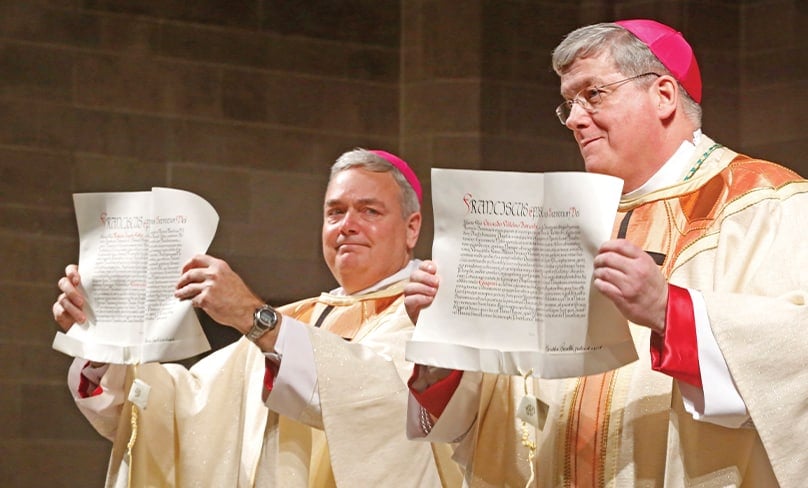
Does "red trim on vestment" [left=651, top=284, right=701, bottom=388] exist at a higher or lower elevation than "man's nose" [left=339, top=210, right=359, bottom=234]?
lower

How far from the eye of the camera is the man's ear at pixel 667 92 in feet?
13.5

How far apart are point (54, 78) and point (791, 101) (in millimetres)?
4762

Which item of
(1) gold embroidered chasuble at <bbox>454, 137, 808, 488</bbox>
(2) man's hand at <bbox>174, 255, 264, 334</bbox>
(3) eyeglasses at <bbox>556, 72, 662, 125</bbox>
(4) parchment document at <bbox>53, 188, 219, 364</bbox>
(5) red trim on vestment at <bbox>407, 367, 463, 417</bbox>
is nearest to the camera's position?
(1) gold embroidered chasuble at <bbox>454, 137, 808, 488</bbox>

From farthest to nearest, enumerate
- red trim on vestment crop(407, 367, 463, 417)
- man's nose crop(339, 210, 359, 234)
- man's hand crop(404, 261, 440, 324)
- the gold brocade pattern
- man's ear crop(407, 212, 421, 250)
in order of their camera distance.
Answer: man's ear crop(407, 212, 421, 250)
man's nose crop(339, 210, 359, 234)
red trim on vestment crop(407, 367, 463, 417)
the gold brocade pattern
man's hand crop(404, 261, 440, 324)

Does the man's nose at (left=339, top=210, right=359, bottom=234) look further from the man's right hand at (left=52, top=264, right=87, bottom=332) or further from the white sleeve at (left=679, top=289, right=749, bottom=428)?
the white sleeve at (left=679, top=289, right=749, bottom=428)

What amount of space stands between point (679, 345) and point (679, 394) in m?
0.23

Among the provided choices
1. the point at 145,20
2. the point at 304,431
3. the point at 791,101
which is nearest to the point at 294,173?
the point at 145,20

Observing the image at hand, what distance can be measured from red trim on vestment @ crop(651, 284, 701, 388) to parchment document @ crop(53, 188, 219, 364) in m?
1.79

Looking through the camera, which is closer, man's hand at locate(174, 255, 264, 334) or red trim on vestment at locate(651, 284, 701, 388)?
red trim on vestment at locate(651, 284, 701, 388)

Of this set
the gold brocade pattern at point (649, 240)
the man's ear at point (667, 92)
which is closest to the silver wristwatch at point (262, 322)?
the gold brocade pattern at point (649, 240)

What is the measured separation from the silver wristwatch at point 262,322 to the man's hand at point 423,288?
0.97 m

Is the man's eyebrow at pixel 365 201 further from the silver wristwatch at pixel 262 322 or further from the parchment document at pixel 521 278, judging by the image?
the parchment document at pixel 521 278

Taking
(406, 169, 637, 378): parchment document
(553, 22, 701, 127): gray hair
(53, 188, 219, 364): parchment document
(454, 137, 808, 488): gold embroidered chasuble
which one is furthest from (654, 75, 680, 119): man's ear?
(53, 188, 219, 364): parchment document

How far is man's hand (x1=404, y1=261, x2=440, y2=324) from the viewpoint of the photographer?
365 cm
